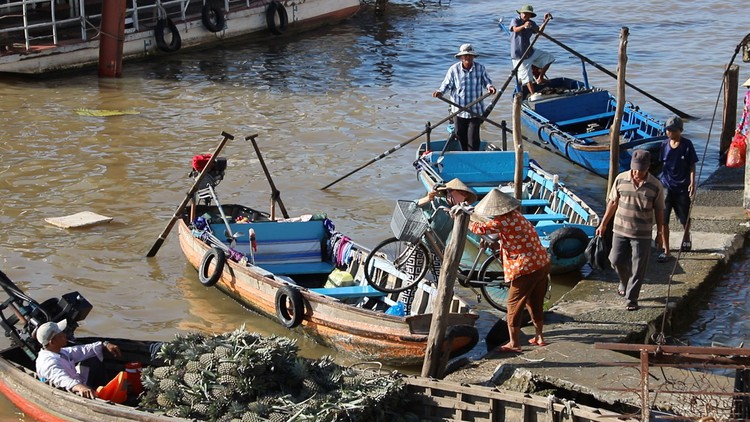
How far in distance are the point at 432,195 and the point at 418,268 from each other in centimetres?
118

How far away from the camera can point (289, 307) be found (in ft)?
35.1

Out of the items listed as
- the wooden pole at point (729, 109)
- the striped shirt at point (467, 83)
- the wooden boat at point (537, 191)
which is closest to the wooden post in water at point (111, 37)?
the wooden boat at point (537, 191)

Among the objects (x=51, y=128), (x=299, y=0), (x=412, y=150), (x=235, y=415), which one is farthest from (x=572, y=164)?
(x=299, y=0)

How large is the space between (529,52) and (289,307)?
869 cm

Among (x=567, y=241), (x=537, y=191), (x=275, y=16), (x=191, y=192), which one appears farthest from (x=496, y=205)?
(x=275, y=16)

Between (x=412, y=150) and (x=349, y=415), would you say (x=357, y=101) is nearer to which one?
(x=412, y=150)

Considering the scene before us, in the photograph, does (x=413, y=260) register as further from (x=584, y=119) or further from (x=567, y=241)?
(x=584, y=119)

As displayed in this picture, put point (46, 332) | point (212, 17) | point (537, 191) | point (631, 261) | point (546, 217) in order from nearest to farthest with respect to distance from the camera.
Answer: point (46, 332), point (631, 261), point (546, 217), point (537, 191), point (212, 17)

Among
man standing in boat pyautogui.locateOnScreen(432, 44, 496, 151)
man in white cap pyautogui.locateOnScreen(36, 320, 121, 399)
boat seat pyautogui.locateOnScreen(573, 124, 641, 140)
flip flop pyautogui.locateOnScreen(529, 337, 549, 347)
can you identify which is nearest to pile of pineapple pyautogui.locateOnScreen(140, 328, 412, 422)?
man in white cap pyautogui.locateOnScreen(36, 320, 121, 399)

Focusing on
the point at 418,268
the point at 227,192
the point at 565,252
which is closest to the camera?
the point at 418,268

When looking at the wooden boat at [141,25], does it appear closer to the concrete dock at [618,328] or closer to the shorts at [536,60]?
the shorts at [536,60]

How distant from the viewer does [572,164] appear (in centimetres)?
1744

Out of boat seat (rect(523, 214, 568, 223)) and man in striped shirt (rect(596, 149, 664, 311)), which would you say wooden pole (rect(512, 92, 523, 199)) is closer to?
boat seat (rect(523, 214, 568, 223))

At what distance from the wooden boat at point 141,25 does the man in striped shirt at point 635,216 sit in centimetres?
1597
